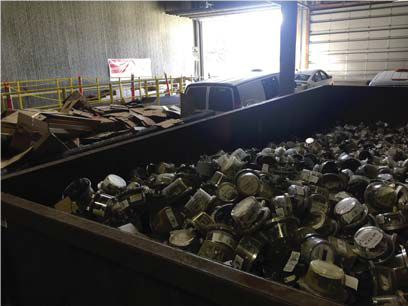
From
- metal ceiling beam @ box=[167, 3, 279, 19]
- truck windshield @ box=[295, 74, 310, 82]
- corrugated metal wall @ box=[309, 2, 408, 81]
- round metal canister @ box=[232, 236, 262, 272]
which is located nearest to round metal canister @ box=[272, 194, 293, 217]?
round metal canister @ box=[232, 236, 262, 272]

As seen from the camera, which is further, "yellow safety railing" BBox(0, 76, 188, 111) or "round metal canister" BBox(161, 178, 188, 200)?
"yellow safety railing" BBox(0, 76, 188, 111)

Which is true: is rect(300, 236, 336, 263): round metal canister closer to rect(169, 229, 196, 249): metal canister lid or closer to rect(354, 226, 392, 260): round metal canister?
rect(354, 226, 392, 260): round metal canister

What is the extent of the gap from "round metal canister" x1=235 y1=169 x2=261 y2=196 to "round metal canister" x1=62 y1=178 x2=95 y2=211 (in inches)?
39.7

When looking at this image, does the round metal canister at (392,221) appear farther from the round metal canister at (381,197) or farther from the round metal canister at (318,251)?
the round metal canister at (318,251)

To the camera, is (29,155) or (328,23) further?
(328,23)

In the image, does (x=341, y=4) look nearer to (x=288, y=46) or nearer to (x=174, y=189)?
(x=288, y=46)

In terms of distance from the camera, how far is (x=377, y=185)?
8.20ft

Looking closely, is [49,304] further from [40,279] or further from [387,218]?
[387,218]

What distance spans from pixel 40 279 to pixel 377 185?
220cm

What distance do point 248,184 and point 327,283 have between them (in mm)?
1165

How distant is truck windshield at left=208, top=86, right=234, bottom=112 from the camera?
601 cm

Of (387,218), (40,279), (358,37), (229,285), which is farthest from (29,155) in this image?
(358,37)

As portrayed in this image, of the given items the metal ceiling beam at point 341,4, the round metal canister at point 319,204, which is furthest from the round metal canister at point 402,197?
the metal ceiling beam at point 341,4

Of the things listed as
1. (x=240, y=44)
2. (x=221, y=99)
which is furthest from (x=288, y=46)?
(x=240, y=44)
